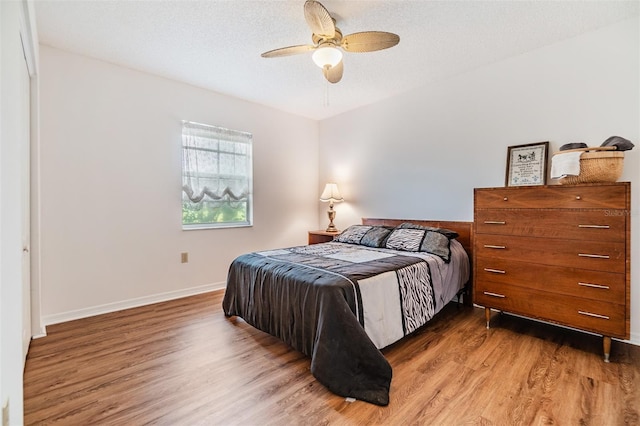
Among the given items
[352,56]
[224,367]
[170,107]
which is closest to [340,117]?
[352,56]

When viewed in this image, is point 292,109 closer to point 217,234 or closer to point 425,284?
point 217,234

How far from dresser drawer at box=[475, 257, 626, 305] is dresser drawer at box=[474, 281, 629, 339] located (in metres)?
0.04

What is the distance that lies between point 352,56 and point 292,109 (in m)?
1.72

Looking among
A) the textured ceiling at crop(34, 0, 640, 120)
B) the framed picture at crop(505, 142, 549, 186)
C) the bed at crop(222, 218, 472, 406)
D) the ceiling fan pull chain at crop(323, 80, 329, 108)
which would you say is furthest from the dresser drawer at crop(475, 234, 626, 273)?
the ceiling fan pull chain at crop(323, 80, 329, 108)

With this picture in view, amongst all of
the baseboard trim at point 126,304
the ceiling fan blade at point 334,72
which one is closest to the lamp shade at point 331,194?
the baseboard trim at point 126,304

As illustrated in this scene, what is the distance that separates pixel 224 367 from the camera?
1.98m

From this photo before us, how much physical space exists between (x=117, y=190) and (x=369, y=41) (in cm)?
277

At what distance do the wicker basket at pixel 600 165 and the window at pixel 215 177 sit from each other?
137 inches

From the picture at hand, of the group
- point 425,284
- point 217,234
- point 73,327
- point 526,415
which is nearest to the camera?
point 526,415

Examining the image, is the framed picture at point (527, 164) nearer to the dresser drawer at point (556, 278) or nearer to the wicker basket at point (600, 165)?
the wicker basket at point (600, 165)

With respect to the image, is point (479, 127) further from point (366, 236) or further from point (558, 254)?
point (366, 236)

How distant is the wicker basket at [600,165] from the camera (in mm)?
2047

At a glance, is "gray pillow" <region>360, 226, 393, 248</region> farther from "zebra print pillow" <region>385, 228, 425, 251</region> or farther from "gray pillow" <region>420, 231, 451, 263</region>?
"gray pillow" <region>420, 231, 451, 263</region>

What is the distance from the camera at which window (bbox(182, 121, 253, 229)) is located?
3.59 metres
